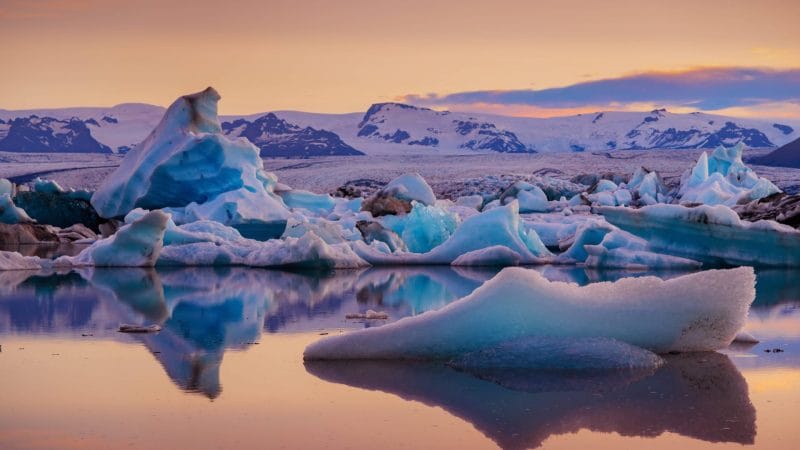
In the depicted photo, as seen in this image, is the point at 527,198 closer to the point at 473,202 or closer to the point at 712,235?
the point at 473,202

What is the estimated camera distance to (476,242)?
13.7m

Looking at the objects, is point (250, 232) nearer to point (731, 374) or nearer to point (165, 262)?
point (165, 262)

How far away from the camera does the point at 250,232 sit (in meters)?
17.4

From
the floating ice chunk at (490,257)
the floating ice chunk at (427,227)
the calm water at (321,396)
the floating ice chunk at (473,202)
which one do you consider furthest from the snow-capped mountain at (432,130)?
the calm water at (321,396)

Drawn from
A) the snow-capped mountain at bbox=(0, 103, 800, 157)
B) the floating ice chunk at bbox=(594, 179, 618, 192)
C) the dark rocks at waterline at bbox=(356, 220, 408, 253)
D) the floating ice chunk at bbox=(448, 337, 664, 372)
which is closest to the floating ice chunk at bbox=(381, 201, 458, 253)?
the dark rocks at waterline at bbox=(356, 220, 408, 253)

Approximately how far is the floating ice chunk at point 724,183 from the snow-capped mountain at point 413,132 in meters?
52.6

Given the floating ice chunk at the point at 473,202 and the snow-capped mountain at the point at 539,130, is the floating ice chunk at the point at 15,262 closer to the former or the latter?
the floating ice chunk at the point at 473,202

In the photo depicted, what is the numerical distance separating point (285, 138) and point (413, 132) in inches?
575

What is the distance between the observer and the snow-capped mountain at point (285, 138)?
279 ft

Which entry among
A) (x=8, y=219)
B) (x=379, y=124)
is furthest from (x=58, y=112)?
(x=8, y=219)

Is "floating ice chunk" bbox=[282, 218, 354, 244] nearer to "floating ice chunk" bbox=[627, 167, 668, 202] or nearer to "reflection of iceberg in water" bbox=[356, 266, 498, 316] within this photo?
"reflection of iceberg in water" bbox=[356, 266, 498, 316]

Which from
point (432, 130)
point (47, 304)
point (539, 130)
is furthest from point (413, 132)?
point (47, 304)

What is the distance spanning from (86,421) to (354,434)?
101 cm

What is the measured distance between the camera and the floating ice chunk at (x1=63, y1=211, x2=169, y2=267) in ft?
40.1
